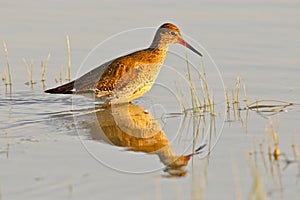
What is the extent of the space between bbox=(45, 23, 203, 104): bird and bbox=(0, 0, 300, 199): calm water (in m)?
0.19

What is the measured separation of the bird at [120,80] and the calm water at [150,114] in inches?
7.7

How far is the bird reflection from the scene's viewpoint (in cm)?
755

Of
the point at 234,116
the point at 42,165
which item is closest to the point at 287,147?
the point at 234,116

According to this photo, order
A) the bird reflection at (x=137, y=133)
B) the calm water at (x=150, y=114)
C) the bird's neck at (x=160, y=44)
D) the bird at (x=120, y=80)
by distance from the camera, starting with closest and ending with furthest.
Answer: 1. the calm water at (x=150, y=114)
2. the bird reflection at (x=137, y=133)
3. the bird at (x=120, y=80)
4. the bird's neck at (x=160, y=44)

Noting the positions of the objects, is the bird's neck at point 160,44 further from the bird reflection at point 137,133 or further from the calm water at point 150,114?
the bird reflection at point 137,133

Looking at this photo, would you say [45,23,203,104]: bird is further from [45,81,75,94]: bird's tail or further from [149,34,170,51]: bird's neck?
[149,34,170,51]: bird's neck

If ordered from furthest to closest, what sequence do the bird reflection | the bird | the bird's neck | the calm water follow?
the bird's neck, the bird, the bird reflection, the calm water

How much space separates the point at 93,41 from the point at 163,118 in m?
3.68

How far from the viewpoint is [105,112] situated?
31.9 ft

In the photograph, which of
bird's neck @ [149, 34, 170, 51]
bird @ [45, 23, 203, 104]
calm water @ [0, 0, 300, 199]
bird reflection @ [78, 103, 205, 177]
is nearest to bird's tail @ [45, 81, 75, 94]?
bird @ [45, 23, 203, 104]

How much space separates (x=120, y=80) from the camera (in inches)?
401

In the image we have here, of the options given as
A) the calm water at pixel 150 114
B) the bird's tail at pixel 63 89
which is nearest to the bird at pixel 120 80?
the bird's tail at pixel 63 89

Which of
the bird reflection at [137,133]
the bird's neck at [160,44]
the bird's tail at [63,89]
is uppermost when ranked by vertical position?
the bird's neck at [160,44]

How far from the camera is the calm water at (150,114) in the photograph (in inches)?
265
